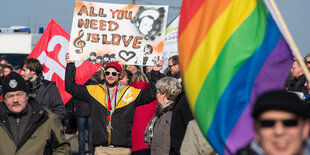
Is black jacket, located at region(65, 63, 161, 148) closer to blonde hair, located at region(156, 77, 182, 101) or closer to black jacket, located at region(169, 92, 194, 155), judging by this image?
blonde hair, located at region(156, 77, 182, 101)

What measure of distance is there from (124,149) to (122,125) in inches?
11.1

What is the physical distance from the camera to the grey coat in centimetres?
672

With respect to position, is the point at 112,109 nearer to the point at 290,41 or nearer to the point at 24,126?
the point at 24,126

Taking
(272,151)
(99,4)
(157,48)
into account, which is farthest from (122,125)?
(272,151)

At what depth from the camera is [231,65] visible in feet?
12.9

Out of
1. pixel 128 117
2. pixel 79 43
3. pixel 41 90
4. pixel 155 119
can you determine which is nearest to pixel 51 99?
pixel 41 90

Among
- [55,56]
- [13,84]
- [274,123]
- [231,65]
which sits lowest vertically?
[274,123]

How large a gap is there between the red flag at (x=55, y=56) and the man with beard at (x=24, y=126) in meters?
4.15

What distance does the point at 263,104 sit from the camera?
101 inches

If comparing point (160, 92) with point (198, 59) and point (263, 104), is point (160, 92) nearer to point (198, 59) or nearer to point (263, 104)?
point (198, 59)

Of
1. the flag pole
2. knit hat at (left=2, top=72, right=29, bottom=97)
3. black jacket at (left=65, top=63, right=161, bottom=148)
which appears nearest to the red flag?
black jacket at (left=65, top=63, right=161, bottom=148)

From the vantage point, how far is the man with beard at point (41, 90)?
25.0 ft

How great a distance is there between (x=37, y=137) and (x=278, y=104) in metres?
3.10

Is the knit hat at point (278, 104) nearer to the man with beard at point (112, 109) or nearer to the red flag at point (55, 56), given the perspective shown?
the man with beard at point (112, 109)
